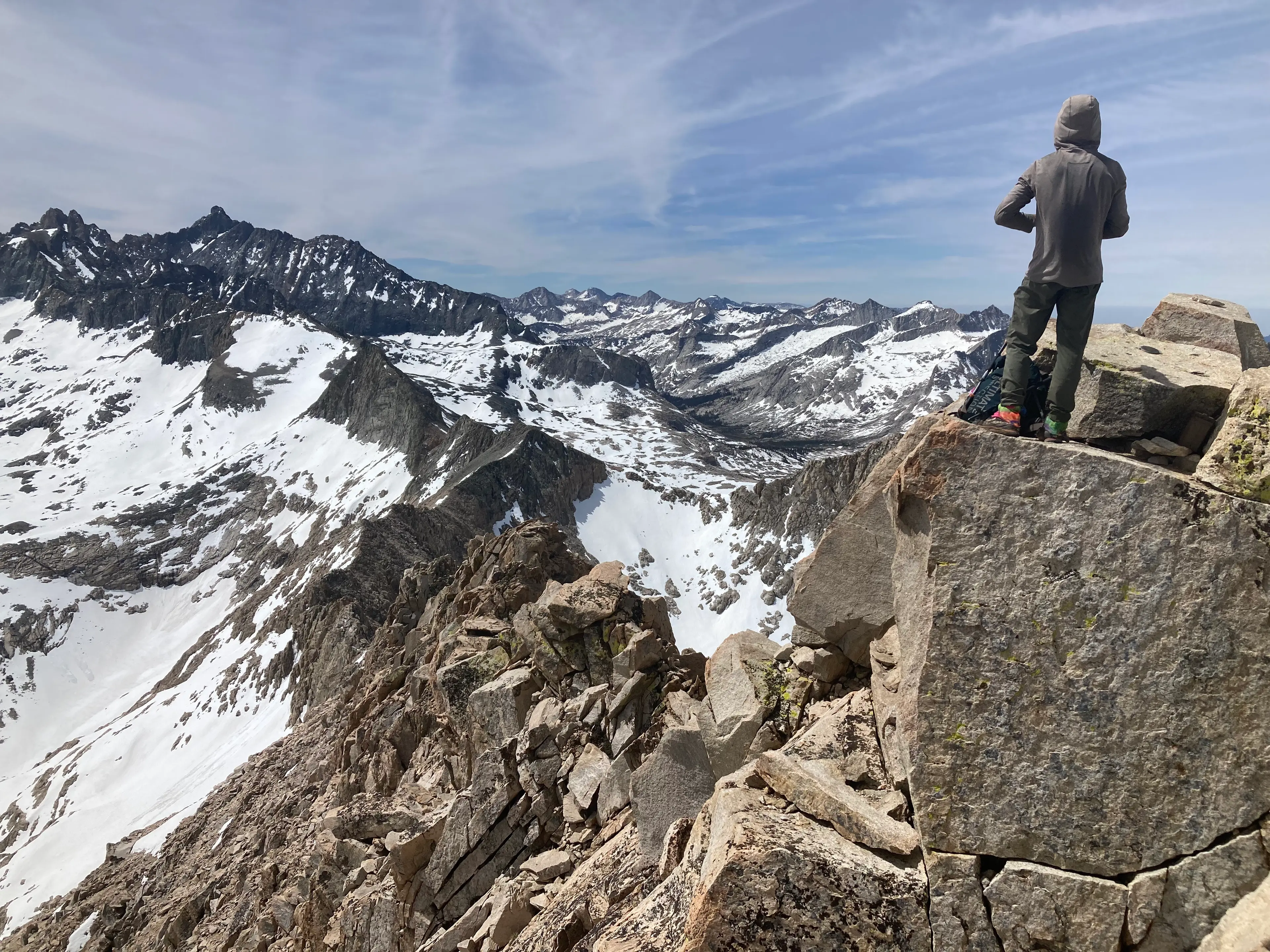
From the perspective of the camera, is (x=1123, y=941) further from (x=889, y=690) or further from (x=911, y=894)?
(x=889, y=690)

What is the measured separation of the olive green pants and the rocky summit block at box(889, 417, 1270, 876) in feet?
4.71

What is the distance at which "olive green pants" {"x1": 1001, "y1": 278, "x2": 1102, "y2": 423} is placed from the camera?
7891 mm

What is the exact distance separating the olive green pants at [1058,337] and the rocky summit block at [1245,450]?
4.94ft

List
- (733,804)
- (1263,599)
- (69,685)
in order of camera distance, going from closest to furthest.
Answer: (1263,599)
(733,804)
(69,685)

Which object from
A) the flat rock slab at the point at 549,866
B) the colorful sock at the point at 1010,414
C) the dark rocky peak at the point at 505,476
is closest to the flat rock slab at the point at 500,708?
the flat rock slab at the point at 549,866

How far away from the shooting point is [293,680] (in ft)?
218

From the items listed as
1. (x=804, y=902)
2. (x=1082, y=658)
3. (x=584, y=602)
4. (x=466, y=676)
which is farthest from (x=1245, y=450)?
(x=466, y=676)

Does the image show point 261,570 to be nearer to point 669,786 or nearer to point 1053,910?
point 669,786

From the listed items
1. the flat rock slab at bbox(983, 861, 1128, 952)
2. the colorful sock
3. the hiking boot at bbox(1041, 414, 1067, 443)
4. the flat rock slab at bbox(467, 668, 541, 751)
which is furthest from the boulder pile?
the flat rock slab at bbox(467, 668, 541, 751)

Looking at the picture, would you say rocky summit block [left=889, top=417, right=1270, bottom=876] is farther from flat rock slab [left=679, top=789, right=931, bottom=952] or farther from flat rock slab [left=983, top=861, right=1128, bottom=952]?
flat rock slab [left=679, top=789, right=931, bottom=952]

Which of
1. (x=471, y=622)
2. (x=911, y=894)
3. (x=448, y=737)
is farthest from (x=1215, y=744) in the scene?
(x=471, y=622)

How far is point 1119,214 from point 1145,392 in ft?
7.28

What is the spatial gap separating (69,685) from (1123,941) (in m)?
155

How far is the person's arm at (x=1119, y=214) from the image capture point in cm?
795
